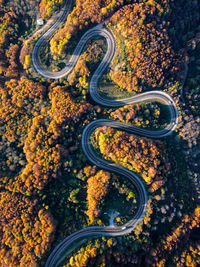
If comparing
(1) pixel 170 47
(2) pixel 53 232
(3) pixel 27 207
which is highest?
(1) pixel 170 47

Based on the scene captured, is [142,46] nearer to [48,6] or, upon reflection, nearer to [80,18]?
[80,18]

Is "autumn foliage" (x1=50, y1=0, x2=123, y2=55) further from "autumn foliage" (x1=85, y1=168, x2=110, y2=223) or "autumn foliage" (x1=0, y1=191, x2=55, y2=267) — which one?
"autumn foliage" (x1=0, y1=191, x2=55, y2=267)

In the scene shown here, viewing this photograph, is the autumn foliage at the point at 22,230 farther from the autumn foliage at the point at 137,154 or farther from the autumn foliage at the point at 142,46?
the autumn foliage at the point at 142,46

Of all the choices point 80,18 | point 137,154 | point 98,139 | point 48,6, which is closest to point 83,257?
point 137,154

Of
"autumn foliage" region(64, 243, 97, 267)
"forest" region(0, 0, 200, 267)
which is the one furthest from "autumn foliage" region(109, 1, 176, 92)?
"autumn foliage" region(64, 243, 97, 267)

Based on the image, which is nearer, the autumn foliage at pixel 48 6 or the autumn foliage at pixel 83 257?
the autumn foliage at pixel 83 257

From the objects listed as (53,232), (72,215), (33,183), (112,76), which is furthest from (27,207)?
(112,76)

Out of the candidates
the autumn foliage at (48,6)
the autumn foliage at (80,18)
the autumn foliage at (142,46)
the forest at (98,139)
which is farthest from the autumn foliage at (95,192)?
the autumn foliage at (48,6)

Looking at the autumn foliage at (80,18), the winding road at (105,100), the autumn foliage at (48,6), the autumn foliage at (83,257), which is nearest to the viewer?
the autumn foliage at (83,257)

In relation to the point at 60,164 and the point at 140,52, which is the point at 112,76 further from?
the point at 60,164
